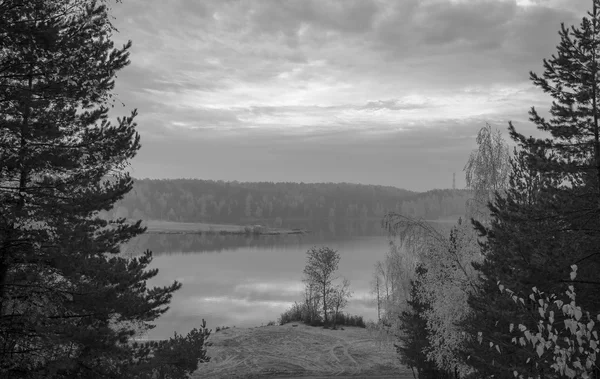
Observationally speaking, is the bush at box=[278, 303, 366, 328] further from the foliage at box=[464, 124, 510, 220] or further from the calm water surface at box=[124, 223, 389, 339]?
the foliage at box=[464, 124, 510, 220]

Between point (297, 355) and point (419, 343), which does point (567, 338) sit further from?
point (297, 355)

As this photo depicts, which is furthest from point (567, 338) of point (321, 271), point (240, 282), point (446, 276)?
point (240, 282)

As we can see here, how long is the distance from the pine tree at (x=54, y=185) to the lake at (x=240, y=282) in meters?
18.6

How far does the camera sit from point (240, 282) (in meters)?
54.1

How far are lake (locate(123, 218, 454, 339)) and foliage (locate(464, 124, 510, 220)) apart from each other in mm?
19113

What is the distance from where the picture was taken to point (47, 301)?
7570mm

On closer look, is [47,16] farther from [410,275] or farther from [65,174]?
[410,275]

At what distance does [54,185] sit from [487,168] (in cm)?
1431

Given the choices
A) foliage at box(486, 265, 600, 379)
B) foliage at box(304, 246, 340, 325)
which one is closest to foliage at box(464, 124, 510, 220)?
foliage at box(486, 265, 600, 379)

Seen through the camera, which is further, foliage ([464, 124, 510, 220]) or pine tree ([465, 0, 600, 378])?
foliage ([464, 124, 510, 220])

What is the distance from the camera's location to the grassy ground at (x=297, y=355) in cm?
2259

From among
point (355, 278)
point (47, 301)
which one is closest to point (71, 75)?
point (47, 301)

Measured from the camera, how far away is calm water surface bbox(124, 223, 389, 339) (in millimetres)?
39844

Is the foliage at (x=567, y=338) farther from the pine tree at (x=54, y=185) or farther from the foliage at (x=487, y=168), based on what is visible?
the foliage at (x=487, y=168)
